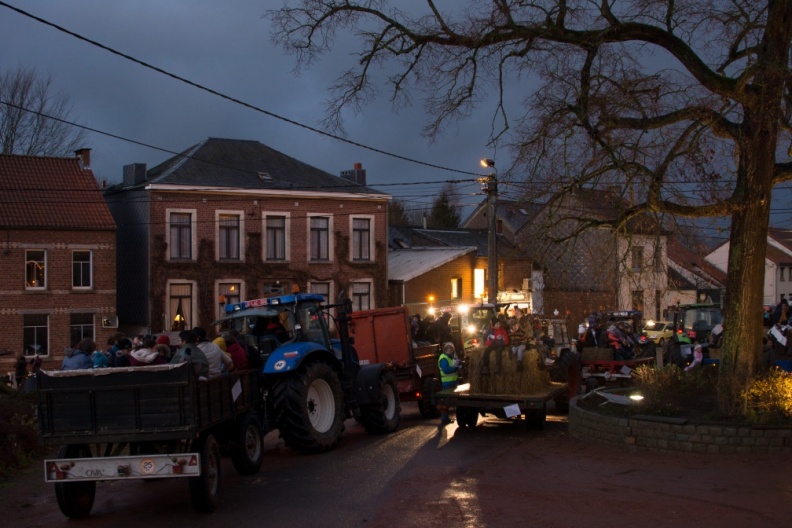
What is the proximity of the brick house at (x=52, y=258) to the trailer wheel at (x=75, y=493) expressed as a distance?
82.6 ft

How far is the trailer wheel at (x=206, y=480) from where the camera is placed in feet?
32.8

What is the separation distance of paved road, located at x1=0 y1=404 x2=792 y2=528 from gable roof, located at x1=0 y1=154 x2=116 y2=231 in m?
23.4

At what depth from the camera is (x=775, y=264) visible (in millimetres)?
66062

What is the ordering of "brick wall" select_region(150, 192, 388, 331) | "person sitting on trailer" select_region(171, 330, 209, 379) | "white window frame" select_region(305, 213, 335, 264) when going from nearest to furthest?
"person sitting on trailer" select_region(171, 330, 209, 379) → "brick wall" select_region(150, 192, 388, 331) → "white window frame" select_region(305, 213, 335, 264)

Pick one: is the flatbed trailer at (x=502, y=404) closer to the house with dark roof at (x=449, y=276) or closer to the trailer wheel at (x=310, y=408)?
the trailer wheel at (x=310, y=408)

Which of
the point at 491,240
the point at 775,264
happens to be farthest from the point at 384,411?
the point at 775,264

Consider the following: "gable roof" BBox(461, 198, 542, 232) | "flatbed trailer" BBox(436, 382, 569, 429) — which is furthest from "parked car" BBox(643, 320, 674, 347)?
"flatbed trailer" BBox(436, 382, 569, 429)

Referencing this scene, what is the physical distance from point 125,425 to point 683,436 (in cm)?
755

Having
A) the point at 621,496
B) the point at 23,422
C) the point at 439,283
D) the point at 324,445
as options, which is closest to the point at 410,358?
the point at 324,445

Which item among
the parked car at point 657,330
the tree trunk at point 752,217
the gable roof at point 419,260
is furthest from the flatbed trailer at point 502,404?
the gable roof at point 419,260

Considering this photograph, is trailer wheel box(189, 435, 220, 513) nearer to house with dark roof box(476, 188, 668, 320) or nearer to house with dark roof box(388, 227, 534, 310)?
house with dark roof box(476, 188, 668, 320)

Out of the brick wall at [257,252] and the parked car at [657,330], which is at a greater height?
the brick wall at [257,252]

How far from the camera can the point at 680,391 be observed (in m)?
15.3

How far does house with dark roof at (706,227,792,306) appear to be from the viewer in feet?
218
